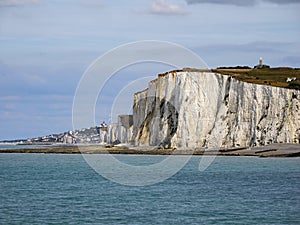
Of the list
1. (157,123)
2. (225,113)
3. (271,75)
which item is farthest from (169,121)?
(271,75)

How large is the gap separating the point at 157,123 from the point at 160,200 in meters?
48.7

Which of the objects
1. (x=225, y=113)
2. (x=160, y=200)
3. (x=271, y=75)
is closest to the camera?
(x=160, y=200)

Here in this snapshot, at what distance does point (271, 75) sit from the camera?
97375mm

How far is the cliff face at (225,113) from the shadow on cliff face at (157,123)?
120mm

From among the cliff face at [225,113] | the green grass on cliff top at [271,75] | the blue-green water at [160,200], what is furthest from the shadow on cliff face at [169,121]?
the blue-green water at [160,200]

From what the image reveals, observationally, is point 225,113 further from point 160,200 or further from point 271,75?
point 160,200

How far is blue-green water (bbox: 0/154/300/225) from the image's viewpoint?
2619cm

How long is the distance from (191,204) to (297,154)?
125ft

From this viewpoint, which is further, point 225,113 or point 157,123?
point 157,123

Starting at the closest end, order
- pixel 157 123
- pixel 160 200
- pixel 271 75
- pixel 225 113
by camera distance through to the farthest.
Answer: pixel 160 200 < pixel 225 113 < pixel 157 123 < pixel 271 75

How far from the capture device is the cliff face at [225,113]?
73.1 m

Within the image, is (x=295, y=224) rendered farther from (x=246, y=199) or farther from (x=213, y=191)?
(x=213, y=191)

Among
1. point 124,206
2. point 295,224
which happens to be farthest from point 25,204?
point 295,224

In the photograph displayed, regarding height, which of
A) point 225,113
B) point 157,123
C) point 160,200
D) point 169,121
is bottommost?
point 160,200
